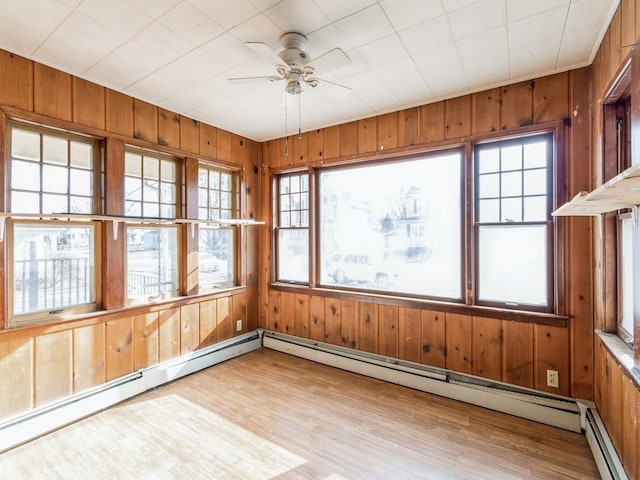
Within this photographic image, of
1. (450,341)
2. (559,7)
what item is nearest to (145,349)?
(450,341)

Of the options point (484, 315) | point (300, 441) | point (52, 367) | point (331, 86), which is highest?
point (331, 86)

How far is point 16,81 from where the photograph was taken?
2332 millimetres

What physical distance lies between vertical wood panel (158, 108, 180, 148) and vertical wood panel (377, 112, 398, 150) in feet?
7.26

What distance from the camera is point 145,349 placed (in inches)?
123

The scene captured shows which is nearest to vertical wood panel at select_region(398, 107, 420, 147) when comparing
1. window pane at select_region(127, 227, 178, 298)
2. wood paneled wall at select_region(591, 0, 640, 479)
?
wood paneled wall at select_region(591, 0, 640, 479)

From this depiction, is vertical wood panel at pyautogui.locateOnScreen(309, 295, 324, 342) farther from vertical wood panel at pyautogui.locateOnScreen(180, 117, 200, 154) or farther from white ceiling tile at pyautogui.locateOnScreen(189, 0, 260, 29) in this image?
white ceiling tile at pyautogui.locateOnScreen(189, 0, 260, 29)

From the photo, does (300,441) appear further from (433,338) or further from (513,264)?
(513,264)

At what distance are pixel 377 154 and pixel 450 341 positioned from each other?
2.07 meters

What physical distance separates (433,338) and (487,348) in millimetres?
476

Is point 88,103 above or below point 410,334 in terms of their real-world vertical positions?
above

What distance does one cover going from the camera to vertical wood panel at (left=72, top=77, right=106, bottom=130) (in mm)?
2662

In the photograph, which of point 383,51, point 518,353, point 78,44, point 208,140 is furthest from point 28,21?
point 518,353

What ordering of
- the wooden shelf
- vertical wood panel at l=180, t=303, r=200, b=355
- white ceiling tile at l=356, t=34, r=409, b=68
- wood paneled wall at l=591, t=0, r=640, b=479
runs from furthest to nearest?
vertical wood panel at l=180, t=303, r=200, b=355 → white ceiling tile at l=356, t=34, r=409, b=68 → wood paneled wall at l=591, t=0, r=640, b=479 → the wooden shelf

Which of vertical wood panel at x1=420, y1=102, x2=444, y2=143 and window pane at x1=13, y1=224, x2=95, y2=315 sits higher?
vertical wood panel at x1=420, y1=102, x2=444, y2=143
